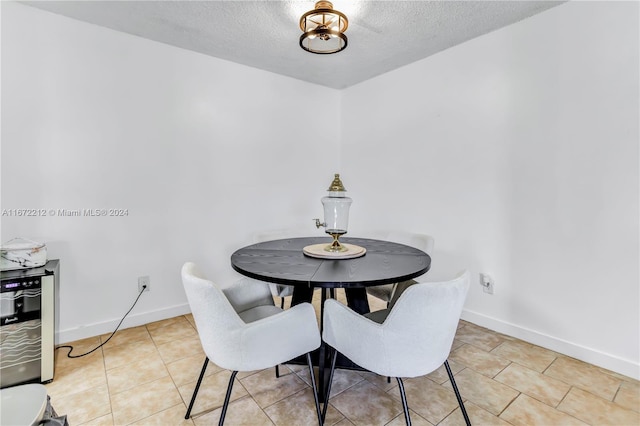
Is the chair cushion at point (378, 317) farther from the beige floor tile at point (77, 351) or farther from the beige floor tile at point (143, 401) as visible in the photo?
the beige floor tile at point (77, 351)

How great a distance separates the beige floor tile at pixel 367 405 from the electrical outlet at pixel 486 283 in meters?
1.34

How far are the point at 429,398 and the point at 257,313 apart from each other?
3.39 ft

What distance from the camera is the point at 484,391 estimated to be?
171 centimetres

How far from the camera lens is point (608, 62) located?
1.90 metres

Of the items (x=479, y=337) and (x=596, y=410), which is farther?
(x=479, y=337)

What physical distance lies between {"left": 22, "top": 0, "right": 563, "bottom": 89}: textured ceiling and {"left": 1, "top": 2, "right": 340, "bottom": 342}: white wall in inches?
7.6

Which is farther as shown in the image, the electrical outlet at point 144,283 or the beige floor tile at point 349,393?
the electrical outlet at point 144,283

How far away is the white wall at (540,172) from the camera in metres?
1.88

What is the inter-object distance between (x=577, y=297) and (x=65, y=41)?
13.0 feet

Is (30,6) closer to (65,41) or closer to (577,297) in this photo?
(65,41)

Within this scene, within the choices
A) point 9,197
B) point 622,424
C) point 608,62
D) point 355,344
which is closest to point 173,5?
point 9,197

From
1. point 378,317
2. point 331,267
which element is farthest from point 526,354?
point 331,267

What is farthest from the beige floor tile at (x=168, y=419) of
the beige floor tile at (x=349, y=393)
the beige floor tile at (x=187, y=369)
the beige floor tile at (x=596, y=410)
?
the beige floor tile at (x=596, y=410)

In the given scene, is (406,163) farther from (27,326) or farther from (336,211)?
(27,326)
